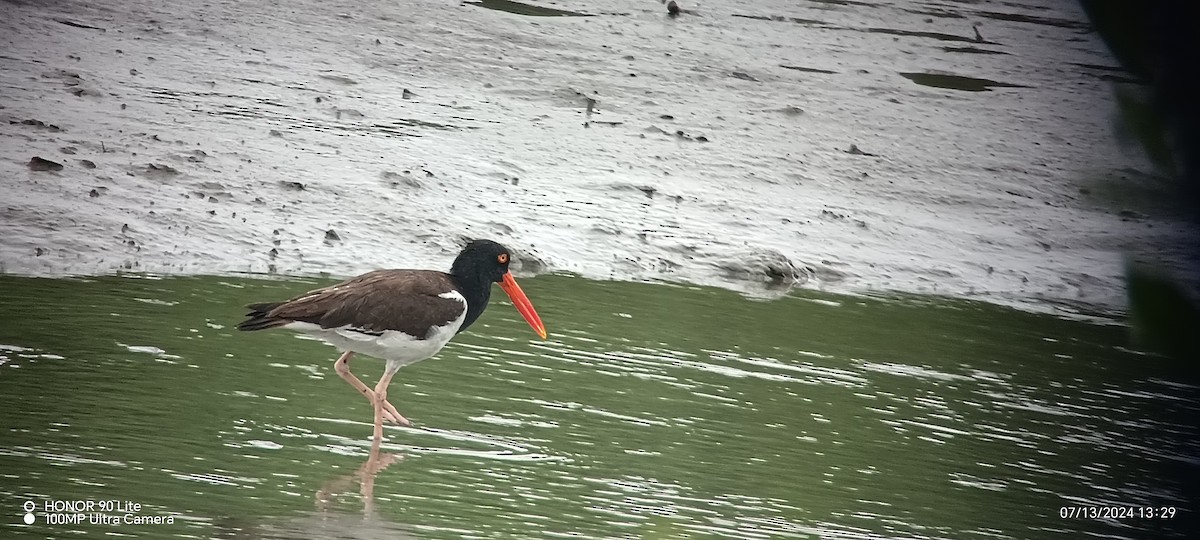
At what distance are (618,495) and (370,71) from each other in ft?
25.2

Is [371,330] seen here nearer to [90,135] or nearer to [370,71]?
[90,135]

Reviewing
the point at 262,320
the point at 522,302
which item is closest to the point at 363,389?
the point at 262,320

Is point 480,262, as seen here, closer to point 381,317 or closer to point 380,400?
point 381,317

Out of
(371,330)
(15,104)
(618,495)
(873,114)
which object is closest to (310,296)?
(371,330)

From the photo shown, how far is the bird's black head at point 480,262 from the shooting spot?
6.68m

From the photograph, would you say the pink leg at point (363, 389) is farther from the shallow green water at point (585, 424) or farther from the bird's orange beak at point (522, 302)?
the bird's orange beak at point (522, 302)

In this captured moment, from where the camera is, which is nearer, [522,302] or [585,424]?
[585,424]

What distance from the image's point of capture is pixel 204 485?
16.2 ft

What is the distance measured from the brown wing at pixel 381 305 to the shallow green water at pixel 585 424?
1.32ft
